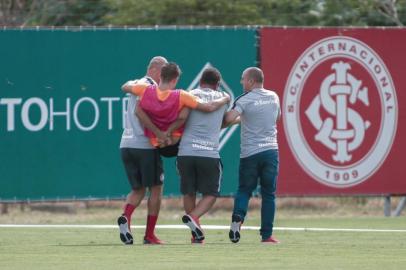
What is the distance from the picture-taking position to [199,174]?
14750 millimetres

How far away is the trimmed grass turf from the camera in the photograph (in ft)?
39.4

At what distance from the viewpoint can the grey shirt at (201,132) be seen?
48.1 ft

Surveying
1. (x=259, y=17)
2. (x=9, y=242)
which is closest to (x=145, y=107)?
(x=9, y=242)

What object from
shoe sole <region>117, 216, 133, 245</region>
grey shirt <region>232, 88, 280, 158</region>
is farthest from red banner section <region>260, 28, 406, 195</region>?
shoe sole <region>117, 216, 133, 245</region>

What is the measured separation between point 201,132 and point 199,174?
0.44m

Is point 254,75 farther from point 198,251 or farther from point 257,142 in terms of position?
point 198,251

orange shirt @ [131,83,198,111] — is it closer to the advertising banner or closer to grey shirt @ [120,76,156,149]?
grey shirt @ [120,76,156,149]

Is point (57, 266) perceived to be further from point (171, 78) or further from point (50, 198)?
point (50, 198)

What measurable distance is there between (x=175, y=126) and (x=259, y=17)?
49.8 ft

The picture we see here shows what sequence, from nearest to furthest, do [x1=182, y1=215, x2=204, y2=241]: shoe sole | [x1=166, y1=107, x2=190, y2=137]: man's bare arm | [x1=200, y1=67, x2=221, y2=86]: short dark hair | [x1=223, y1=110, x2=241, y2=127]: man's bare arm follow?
[x1=182, y1=215, x2=204, y2=241]: shoe sole → [x1=166, y1=107, x2=190, y2=137]: man's bare arm → [x1=200, y1=67, x2=221, y2=86]: short dark hair → [x1=223, y1=110, x2=241, y2=127]: man's bare arm

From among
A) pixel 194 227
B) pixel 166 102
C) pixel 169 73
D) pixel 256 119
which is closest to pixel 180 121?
pixel 166 102

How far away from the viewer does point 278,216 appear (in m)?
21.7

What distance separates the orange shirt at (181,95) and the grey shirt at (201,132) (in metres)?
0.15

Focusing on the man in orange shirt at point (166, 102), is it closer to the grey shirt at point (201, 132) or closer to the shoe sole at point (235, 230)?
the grey shirt at point (201, 132)
